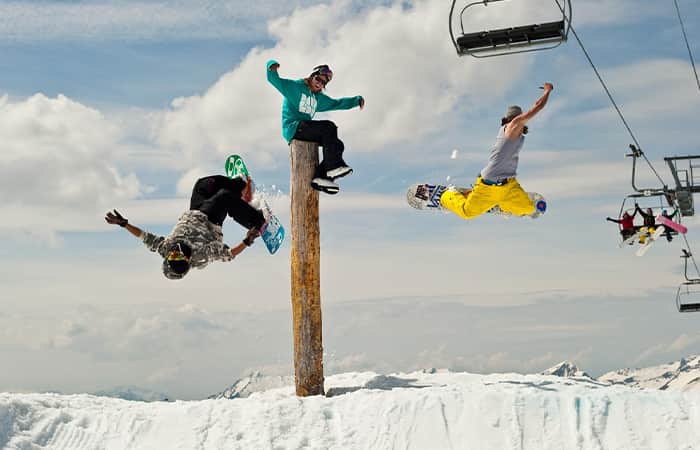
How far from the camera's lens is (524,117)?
364 inches

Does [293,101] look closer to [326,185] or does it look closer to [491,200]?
[326,185]

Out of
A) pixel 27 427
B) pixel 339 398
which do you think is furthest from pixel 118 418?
pixel 339 398

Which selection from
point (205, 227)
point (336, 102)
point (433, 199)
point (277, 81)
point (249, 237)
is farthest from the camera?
point (433, 199)

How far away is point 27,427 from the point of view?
855 cm

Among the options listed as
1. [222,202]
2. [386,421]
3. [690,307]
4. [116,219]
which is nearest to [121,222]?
[116,219]

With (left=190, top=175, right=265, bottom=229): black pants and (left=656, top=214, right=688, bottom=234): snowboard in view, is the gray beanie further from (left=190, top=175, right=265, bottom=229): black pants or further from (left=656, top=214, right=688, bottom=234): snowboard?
(left=656, top=214, right=688, bottom=234): snowboard

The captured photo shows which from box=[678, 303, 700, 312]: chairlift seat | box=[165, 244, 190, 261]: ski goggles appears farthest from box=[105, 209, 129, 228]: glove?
box=[678, 303, 700, 312]: chairlift seat

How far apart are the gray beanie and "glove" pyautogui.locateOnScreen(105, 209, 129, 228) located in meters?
4.89

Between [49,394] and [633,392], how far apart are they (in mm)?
7197

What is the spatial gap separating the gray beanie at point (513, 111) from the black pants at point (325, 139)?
217cm

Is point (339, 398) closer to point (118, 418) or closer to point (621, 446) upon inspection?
point (118, 418)

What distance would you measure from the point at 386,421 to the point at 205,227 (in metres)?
3.08

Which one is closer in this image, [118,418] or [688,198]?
[118,418]

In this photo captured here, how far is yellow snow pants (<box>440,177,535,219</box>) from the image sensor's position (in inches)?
392
